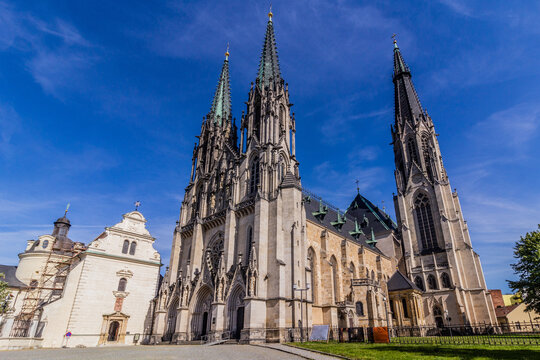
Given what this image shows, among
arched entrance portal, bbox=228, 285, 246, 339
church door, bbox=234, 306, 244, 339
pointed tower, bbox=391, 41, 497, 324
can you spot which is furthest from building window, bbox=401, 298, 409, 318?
arched entrance portal, bbox=228, 285, 246, 339

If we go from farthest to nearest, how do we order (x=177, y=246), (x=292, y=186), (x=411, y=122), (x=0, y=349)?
(x=411, y=122)
(x=177, y=246)
(x=292, y=186)
(x=0, y=349)

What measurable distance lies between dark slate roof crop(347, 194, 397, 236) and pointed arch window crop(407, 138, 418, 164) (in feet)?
35.6

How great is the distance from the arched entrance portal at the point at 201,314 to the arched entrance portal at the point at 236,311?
339 centimetres

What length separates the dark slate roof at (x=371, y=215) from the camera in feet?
168

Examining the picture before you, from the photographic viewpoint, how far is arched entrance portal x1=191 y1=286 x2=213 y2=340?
29517 mm

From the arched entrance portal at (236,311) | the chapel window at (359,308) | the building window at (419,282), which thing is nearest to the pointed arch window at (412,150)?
the building window at (419,282)

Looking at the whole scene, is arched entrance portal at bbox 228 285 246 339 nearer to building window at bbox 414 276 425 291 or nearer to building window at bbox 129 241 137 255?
building window at bbox 129 241 137 255

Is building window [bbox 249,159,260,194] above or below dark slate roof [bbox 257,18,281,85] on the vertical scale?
below

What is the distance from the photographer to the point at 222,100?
158 feet

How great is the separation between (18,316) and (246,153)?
3266 centimetres

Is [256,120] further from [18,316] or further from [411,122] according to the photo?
[18,316]

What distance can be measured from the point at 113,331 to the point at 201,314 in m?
11.1

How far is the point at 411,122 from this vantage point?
53.5 metres

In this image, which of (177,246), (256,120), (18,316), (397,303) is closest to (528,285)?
(397,303)
